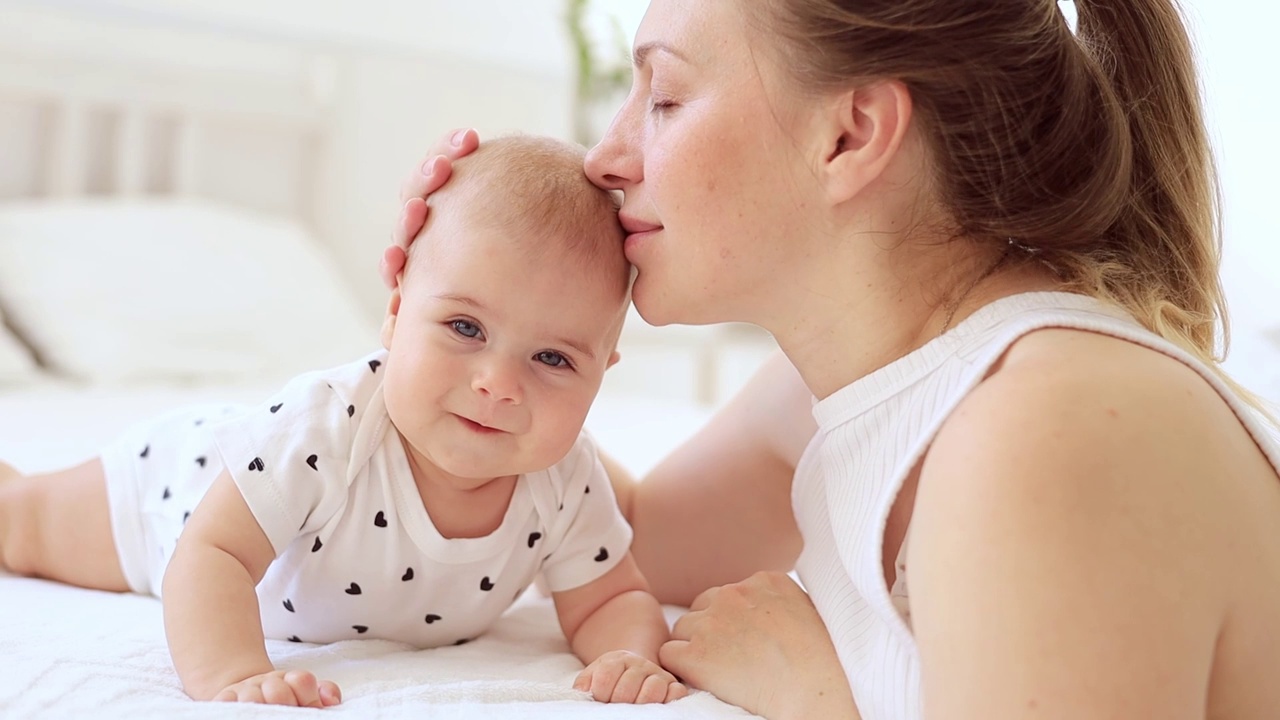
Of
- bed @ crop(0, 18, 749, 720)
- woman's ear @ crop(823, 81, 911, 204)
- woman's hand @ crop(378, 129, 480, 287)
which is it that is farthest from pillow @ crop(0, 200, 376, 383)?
woman's ear @ crop(823, 81, 911, 204)

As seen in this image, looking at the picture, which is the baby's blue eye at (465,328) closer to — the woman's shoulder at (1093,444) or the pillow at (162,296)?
the woman's shoulder at (1093,444)

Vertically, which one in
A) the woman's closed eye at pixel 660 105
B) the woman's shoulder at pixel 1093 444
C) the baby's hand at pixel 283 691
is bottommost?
the baby's hand at pixel 283 691

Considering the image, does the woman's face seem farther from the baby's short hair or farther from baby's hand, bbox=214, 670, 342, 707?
baby's hand, bbox=214, 670, 342, 707

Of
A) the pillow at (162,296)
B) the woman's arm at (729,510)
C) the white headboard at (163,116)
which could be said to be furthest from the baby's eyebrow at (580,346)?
the white headboard at (163,116)

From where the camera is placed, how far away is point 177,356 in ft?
7.68

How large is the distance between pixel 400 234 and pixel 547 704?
0.45 metres

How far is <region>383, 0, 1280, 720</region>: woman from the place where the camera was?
0.67 metres

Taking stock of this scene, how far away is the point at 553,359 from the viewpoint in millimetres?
1026

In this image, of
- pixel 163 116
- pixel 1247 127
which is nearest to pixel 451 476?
pixel 1247 127

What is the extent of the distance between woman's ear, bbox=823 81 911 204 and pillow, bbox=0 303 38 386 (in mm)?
1750

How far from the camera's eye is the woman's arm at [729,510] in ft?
4.37

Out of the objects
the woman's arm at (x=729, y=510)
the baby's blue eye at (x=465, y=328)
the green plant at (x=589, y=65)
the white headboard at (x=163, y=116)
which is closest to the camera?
the baby's blue eye at (x=465, y=328)

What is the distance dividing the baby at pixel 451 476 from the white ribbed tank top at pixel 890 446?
0.54 feet

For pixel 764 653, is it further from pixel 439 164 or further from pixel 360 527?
pixel 439 164
